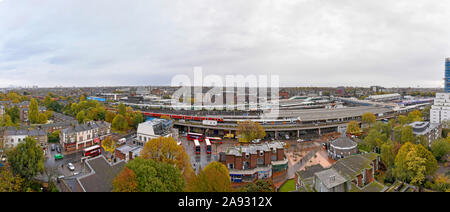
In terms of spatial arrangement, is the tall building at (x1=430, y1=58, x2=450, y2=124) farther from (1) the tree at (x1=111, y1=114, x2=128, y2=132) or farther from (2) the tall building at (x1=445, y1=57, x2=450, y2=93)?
(1) the tree at (x1=111, y1=114, x2=128, y2=132)

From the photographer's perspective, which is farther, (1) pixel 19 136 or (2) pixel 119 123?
(2) pixel 119 123

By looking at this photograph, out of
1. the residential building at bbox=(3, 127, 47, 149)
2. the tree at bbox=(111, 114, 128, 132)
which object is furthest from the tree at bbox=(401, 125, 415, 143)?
the residential building at bbox=(3, 127, 47, 149)

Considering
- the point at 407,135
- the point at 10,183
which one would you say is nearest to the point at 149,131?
the point at 10,183

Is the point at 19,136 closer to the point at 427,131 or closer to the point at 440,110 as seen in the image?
the point at 427,131

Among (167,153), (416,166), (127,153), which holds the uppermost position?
(167,153)

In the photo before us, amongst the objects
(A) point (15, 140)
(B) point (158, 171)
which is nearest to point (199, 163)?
(B) point (158, 171)

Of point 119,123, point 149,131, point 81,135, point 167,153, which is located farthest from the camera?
point 119,123
